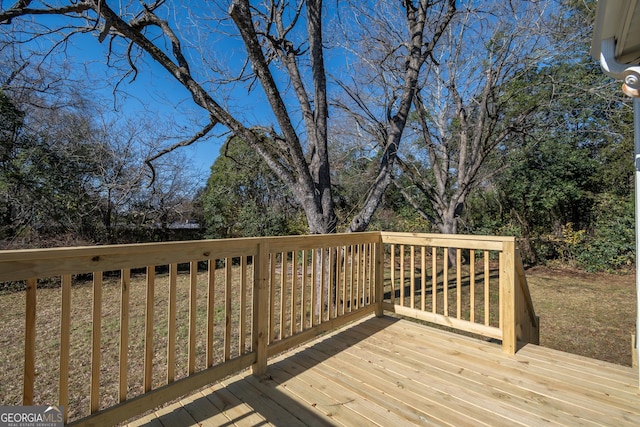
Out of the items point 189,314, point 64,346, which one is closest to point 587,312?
point 189,314

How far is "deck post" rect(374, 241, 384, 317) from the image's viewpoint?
3.45 metres

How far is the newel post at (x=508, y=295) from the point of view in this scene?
247cm

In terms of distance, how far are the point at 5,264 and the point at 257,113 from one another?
217 inches

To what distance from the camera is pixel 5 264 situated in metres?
1.24

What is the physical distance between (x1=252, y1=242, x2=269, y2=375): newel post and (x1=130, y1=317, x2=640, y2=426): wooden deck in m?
0.12

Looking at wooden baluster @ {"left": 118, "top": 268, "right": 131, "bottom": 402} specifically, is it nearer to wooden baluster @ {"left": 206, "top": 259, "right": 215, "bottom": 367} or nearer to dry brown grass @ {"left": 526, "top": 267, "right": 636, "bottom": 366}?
wooden baluster @ {"left": 206, "top": 259, "right": 215, "bottom": 367}

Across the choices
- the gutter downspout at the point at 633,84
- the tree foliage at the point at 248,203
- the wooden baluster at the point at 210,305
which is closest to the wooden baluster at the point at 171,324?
the wooden baluster at the point at 210,305

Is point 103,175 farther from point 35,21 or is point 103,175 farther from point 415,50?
point 415,50

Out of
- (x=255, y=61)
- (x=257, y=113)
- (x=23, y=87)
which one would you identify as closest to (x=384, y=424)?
(x=255, y=61)

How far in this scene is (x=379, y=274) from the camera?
137 inches

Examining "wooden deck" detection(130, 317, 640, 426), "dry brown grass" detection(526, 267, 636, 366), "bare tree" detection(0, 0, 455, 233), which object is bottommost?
"dry brown grass" detection(526, 267, 636, 366)

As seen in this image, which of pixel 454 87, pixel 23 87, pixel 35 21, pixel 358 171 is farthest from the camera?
pixel 358 171

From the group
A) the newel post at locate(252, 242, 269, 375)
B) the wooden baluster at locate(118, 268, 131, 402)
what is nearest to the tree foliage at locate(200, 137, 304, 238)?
the newel post at locate(252, 242, 269, 375)

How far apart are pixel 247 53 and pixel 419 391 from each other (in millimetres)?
4533
